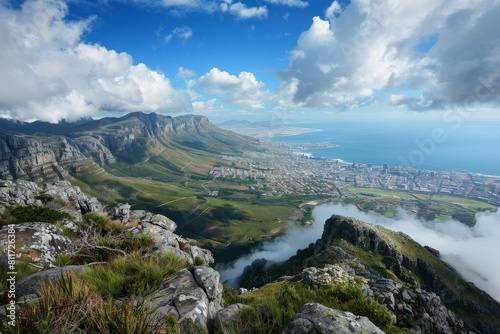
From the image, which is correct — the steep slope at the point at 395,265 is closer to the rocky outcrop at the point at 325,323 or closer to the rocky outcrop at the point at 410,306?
the rocky outcrop at the point at 410,306

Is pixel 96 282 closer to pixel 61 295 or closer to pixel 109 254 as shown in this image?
pixel 61 295

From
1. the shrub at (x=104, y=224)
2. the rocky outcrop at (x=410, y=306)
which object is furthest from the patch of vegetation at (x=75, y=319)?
the rocky outcrop at (x=410, y=306)

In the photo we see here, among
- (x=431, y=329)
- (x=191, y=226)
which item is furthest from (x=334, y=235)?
(x=191, y=226)

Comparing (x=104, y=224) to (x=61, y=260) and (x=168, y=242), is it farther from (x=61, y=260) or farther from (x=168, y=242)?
(x=61, y=260)

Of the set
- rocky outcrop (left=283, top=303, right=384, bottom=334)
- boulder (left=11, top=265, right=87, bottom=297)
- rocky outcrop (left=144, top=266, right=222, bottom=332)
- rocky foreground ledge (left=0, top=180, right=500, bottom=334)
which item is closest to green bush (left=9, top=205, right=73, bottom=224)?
rocky foreground ledge (left=0, top=180, right=500, bottom=334)

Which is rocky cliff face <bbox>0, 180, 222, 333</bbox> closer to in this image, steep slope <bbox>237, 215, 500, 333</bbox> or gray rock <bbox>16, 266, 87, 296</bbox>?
gray rock <bbox>16, 266, 87, 296</bbox>

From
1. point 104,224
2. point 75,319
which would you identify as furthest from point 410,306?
point 104,224

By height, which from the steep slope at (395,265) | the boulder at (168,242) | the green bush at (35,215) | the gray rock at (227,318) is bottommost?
the steep slope at (395,265)
